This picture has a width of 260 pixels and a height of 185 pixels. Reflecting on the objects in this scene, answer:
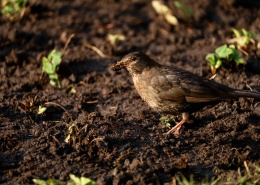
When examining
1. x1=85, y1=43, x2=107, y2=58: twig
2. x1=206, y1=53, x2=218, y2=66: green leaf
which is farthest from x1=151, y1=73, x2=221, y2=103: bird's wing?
x1=85, y1=43, x2=107, y2=58: twig

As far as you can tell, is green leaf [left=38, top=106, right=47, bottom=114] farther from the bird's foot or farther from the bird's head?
the bird's foot

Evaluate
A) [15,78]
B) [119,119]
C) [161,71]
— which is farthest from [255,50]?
[15,78]

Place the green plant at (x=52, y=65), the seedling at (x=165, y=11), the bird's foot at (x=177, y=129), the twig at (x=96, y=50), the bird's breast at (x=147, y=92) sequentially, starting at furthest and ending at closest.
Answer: the seedling at (x=165, y=11)
the twig at (x=96, y=50)
the green plant at (x=52, y=65)
the bird's breast at (x=147, y=92)
the bird's foot at (x=177, y=129)

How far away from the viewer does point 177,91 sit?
6.93 metres

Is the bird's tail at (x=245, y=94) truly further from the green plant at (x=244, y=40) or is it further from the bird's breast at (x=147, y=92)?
the green plant at (x=244, y=40)

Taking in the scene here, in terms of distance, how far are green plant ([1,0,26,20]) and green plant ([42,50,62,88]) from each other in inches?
70.8

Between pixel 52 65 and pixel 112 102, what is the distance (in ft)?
3.39

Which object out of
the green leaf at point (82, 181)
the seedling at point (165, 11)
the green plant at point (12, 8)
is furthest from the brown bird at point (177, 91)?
the green plant at point (12, 8)

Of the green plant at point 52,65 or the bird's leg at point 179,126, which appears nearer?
the bird's leg at point 179,126

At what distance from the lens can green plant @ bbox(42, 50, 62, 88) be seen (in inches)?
306

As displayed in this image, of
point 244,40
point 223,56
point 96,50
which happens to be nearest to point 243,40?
point 244,40

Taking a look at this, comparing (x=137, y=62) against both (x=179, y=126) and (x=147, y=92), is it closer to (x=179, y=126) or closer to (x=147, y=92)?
(x=147, y=92)

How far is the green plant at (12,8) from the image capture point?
9.25 m

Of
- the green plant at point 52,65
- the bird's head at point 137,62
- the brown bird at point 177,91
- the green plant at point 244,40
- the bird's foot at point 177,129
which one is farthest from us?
the green plant at point 244,40
